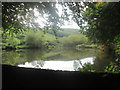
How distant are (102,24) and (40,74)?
3.75 metres

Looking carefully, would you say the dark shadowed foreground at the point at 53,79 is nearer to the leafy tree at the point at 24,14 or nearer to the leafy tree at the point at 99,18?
the leafy tree at the point at 99,18

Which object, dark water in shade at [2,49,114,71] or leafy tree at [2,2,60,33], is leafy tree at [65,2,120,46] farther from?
dark water in shade at [2,49,114,71]

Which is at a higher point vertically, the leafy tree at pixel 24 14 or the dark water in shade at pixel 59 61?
the leafy tree at pixel 24 14

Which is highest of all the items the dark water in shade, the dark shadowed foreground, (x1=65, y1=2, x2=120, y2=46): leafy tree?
(x1=65, y1=2, x2=120, y2=46): leafy tree

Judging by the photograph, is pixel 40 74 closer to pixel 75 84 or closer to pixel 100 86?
pixel 75 84

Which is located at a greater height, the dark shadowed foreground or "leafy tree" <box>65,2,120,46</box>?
"leafy tree" <box>65,2,120,46</box>

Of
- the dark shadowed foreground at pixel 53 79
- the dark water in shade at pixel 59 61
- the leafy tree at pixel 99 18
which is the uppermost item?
the leafy tree at pixel 99 18

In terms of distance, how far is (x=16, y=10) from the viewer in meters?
4.73

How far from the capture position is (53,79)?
8.07 ft

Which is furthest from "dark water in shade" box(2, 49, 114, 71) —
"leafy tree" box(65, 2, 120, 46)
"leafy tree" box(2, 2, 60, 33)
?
"leafy tree" box(2, 2, 60, 33)

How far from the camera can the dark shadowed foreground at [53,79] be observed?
2312mm

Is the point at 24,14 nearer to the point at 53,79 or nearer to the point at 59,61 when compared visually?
the point at 53,79

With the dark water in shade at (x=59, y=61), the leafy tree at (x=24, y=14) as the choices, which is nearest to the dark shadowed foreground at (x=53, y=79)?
the leafy tree at (x=24, y=14)

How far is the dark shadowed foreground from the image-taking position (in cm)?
231
